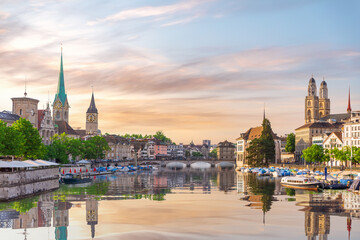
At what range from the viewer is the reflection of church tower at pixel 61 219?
43.3 m

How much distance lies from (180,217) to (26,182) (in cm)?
2893

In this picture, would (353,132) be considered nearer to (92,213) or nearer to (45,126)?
(45,126)

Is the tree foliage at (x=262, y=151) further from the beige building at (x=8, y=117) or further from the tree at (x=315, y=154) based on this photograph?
the beige building at (x=8, y=117)

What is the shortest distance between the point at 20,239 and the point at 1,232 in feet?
11.8

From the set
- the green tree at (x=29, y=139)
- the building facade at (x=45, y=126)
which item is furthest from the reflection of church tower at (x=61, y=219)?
the building facade at (x=45, y=126)

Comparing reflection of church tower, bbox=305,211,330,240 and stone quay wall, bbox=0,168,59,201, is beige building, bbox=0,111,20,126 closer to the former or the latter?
stone quay wall, bbox=0,168,59,201

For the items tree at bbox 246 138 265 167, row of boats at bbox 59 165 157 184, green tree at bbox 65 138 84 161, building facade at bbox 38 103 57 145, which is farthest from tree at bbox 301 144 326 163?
building facade at bbox 38 103 57 145

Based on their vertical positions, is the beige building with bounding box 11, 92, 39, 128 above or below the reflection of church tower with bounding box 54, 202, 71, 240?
above

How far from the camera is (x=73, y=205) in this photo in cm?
6297

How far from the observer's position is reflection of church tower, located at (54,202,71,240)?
43.3m

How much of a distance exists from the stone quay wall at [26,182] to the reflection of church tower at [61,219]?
6.38 m

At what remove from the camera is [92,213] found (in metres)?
55.8

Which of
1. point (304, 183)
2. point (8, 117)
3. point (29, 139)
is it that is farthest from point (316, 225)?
point (8, 117)

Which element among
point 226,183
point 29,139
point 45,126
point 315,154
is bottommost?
point 226,183
